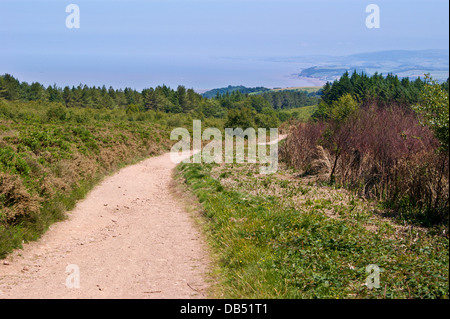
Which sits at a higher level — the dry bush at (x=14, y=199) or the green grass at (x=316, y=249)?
the dry bush at (x=14, y=199)

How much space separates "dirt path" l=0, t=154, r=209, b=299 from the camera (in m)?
6.06

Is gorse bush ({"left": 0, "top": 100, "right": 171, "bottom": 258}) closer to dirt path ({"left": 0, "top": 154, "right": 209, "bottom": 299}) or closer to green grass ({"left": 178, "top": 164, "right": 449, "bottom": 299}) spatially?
dirt path ({"left": 0, "top": 154, "right": 209, "bottom": 299})

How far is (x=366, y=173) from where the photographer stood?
1219cm

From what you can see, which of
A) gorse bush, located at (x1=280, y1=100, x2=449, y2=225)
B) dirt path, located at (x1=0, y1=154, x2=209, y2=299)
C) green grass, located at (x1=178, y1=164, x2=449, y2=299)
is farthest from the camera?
gorse bush, located at (x1=280, y1=100, x2=449, y2=225)

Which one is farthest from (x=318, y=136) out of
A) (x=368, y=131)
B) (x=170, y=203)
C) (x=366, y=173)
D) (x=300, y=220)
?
(x=300, y=220)

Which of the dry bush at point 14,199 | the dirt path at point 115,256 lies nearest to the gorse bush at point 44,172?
the dry bush at point 14,199

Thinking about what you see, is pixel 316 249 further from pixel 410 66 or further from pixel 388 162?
pixel 410 66

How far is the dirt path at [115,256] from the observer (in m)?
6.06

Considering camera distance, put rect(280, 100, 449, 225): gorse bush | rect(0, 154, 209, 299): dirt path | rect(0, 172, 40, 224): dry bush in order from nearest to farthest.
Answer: rect(0, 154, 209, 299): dirt path < rect(0, 172, 40, 224): dry bush < rect(280, 100, 449, 225): gorse bush

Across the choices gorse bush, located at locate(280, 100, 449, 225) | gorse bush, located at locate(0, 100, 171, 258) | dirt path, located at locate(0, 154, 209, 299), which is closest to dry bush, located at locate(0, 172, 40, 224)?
gorse bush, located at locate(0, 100, 171, 258)

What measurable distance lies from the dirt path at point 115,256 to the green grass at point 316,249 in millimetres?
674

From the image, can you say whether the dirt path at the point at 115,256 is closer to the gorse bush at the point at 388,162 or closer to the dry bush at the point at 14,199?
the dry bush at the point at 14,199

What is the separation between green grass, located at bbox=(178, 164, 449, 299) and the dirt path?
0.67m
